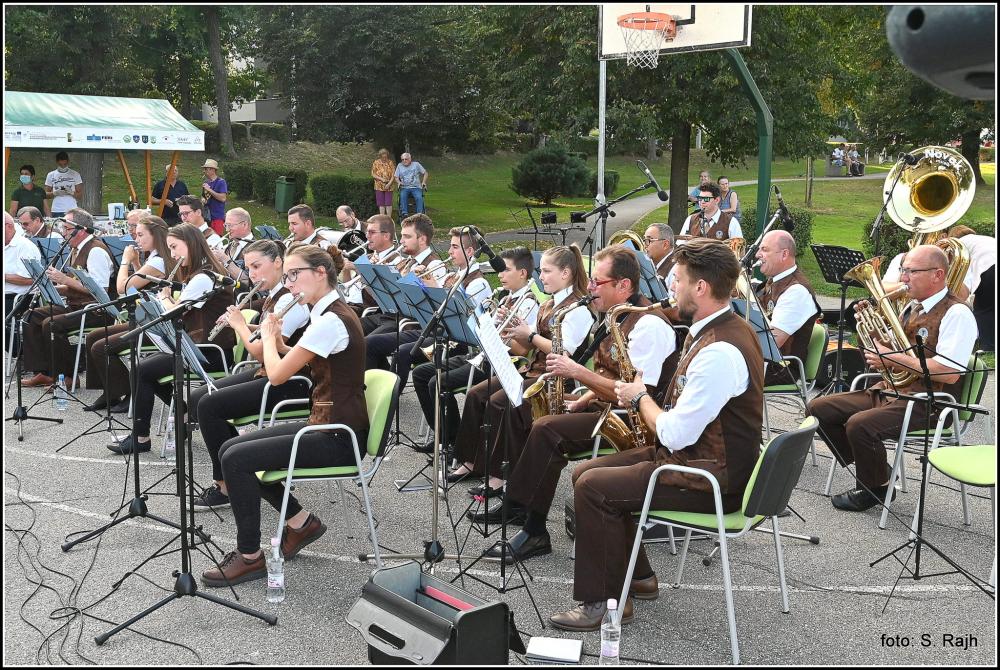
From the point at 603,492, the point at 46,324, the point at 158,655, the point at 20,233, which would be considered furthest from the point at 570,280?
the point at 20,233

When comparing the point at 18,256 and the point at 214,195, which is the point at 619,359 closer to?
the point at 18,256

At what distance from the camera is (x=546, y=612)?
448cm

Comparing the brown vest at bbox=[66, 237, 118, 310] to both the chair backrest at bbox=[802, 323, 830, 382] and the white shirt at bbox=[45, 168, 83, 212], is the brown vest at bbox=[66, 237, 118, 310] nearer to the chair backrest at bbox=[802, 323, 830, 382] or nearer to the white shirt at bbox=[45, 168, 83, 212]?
the chair backrest at bbox=[802, 323, 830, 382]

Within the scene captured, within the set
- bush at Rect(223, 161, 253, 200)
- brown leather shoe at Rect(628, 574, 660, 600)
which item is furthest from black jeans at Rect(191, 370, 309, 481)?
bush at Rect(223, 161, 253, 200)

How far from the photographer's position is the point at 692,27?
1207 cm

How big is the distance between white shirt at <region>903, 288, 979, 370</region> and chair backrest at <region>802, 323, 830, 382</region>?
1.30m

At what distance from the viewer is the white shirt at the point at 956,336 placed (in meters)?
5.46

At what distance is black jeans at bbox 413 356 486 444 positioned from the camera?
22.5ft

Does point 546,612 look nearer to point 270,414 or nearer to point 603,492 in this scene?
point 603,492

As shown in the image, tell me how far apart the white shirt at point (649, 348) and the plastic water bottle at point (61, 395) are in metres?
5.58

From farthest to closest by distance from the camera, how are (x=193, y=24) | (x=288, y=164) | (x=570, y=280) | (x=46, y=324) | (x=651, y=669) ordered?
1. (x=288, y=164)
2. (x=193, y=24)
3. (x=46, y=324)
4. (x=570, y=280)
5. (x=651, y=669)

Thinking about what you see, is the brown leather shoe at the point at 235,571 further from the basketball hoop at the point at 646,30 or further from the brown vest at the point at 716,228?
the basketball hoop at the point at 646,30

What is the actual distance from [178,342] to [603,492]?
1.99 m

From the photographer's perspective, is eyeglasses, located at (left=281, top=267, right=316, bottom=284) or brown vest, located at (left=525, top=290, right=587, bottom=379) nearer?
eyeglasses, located at (left=281, top=267, right=316, bottom=284)
